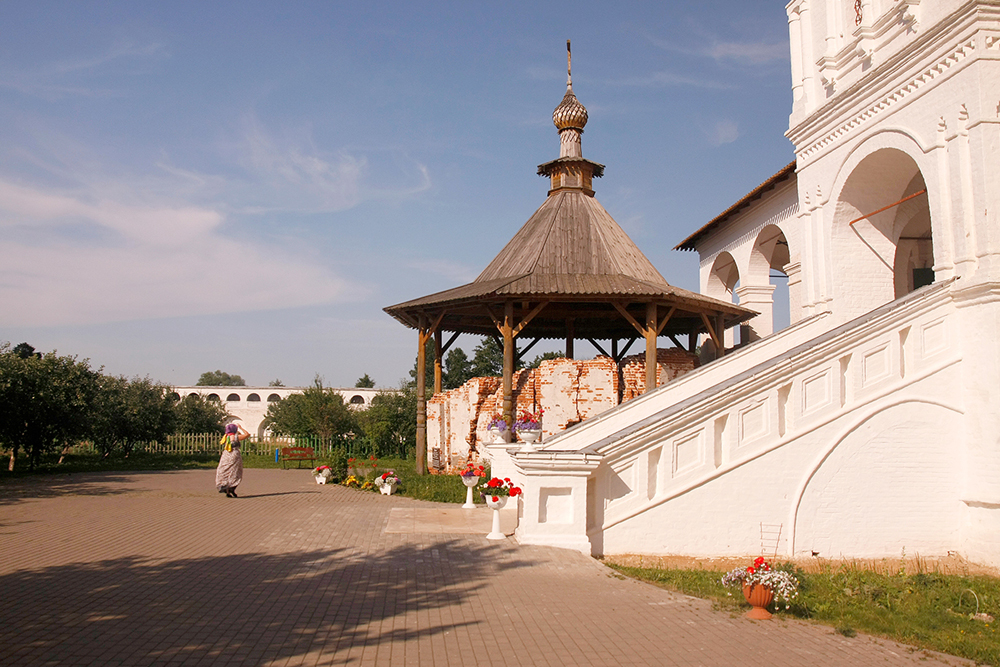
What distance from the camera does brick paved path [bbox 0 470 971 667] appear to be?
4.68m

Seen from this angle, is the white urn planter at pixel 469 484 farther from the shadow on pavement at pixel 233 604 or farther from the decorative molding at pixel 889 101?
the decorative molding at pixel 889 101

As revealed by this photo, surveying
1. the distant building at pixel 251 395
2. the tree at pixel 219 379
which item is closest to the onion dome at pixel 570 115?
the distant building at pixel 251 395

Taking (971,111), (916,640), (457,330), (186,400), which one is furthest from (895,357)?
(186,400)

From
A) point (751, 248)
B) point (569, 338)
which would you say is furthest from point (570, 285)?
point (751, 248)

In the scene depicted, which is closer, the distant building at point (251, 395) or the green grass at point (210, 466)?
the green grass at point (210, 466)

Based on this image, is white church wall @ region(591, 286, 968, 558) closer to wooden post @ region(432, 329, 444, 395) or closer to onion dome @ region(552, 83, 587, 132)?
wooden post @ region(432, 329, 444, 395)

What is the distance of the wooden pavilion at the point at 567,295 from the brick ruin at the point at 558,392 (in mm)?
834

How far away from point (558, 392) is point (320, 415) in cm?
1312

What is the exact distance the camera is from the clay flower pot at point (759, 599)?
5746 mm

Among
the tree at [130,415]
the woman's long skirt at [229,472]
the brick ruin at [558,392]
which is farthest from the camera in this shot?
the tree at [130,415]

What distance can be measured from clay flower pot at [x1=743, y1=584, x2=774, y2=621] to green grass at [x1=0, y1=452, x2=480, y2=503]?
701cm

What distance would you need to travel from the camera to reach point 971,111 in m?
8.74

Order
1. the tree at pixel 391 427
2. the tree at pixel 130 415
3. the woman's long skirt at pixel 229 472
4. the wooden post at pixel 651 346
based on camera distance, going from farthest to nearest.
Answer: the tree at pixel 391 427, the tree at pixel 130 415, the wooden post at pixel 651 346, the woman's long skirt at pixel 229 472

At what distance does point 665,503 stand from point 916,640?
9.61ft
